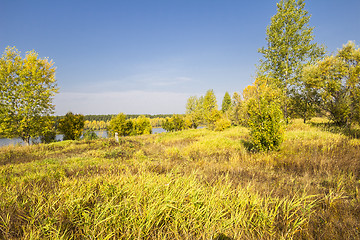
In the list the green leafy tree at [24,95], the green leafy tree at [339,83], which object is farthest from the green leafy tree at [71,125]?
the green leafy tree at [339,83]

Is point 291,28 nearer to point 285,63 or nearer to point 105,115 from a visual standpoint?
point 285,63

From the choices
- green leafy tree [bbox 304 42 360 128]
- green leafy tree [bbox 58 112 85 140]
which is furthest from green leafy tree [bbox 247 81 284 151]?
green leafy tree [bbox 58 112 85 140]

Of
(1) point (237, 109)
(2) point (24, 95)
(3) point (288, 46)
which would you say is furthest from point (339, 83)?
(2) point (24, 95)

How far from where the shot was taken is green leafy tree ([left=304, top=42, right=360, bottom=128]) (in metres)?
10.3

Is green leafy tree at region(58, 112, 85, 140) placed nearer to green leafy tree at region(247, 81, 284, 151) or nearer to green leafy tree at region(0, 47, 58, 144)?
green leafy tree at region(0, 47, 58, 144)

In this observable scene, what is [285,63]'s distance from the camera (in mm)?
15836

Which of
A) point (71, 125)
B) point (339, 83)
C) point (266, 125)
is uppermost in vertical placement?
point (339, 83)

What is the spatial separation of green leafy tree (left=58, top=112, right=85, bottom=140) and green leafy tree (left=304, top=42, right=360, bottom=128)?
3108 centimetres

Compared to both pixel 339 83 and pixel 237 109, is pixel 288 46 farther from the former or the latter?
pixel 237 109

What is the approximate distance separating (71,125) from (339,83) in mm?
32538

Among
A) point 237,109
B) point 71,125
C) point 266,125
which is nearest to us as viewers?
point 266,125

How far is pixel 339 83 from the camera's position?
1132 cm

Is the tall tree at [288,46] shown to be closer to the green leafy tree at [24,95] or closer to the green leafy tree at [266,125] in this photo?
the green leafy tree at [266,125]

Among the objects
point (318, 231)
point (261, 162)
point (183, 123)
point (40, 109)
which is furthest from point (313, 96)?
point (183, 123)
